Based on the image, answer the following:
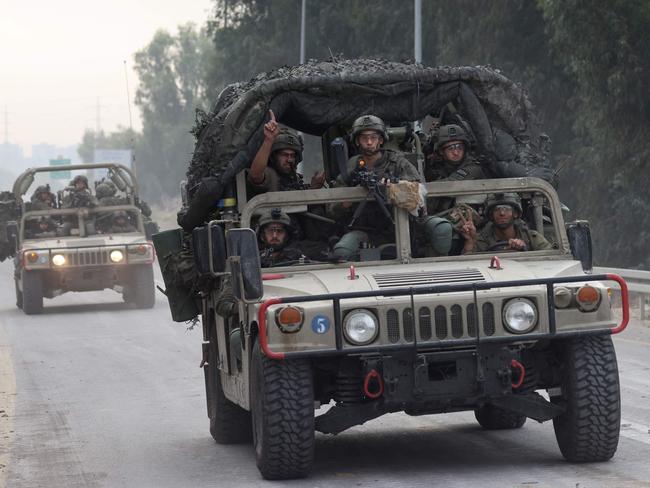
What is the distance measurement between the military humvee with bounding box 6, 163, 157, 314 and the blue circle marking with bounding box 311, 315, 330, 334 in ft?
50.9

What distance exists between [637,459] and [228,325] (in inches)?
102

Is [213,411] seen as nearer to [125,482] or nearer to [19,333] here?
[125,482]

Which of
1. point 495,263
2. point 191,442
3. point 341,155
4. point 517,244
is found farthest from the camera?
point 191,442

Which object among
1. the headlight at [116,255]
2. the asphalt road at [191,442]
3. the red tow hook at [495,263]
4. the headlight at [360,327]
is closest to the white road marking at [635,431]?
the asphalt road at [191,442]

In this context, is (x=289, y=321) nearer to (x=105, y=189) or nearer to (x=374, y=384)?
(x=374, y=384)

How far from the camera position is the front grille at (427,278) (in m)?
8.18

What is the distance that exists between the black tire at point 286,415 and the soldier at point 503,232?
1548 mm

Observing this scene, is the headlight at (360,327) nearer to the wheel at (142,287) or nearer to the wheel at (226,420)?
the wheel at (226,420)

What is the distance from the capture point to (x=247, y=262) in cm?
826

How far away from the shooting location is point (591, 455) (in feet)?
27.1

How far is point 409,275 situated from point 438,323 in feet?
1.55

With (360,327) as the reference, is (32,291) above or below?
below

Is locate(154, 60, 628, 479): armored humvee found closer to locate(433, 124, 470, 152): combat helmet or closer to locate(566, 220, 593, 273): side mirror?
locate(566, 220, 593, 273): side mirror

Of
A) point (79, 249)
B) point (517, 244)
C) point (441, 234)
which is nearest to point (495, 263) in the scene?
point (441, 234)
